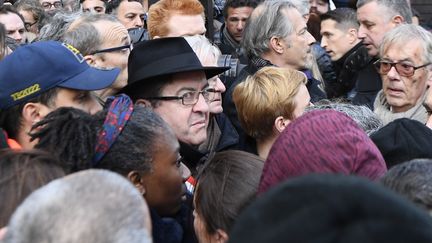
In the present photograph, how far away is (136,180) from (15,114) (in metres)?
0.70

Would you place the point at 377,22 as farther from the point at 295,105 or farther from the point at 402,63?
the point at 295,105

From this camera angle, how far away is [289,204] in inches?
47.6

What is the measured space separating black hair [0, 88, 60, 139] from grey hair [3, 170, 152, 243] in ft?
4.68

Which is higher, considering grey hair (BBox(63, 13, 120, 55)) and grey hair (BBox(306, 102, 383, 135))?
grey hair (BBox(63, 13, 120, 55))

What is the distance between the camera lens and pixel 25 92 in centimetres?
293

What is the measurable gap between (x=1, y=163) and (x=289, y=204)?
119 cm

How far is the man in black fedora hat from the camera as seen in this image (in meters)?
3.43

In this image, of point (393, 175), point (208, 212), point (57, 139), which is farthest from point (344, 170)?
point (57, 139)

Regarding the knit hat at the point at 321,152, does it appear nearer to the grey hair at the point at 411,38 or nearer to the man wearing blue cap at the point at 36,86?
the man wearing blue cap at the point at 36,86

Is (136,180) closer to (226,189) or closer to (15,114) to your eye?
(226,189)

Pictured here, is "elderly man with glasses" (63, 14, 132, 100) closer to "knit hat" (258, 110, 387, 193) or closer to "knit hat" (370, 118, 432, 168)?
"knit hat" (370, 118, 432, 168)

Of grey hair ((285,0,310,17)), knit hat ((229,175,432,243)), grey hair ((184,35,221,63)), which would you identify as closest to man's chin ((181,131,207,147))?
grey hair ((184,35,221,63))

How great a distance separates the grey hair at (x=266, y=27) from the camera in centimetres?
493

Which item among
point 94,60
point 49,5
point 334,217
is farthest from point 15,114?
point 49,5
